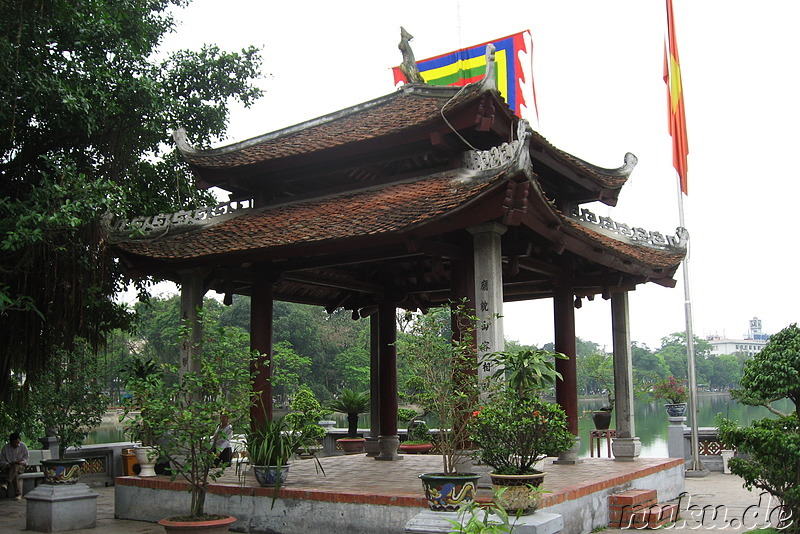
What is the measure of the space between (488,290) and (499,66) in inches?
311

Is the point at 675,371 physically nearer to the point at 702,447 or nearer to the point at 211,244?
the point at 702,447

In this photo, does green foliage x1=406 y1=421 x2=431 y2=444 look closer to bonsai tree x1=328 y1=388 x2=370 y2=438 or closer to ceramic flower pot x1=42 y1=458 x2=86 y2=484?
bonsai tree x1=328 y1=388 x2=370 y2=438

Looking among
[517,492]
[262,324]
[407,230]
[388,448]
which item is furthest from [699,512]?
[262,324]

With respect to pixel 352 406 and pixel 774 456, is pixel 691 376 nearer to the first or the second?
pixel 352 406

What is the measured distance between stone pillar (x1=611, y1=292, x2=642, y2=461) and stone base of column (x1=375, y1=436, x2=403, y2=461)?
3.97m

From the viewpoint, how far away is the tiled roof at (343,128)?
12.3 m

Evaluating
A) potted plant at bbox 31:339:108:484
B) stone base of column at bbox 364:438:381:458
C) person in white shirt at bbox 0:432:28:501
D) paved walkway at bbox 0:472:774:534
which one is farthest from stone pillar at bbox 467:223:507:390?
person in white shirt at bbox 0:432:28:501

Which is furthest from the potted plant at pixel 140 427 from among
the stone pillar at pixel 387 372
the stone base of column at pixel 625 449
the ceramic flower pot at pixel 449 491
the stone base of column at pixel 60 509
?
the stone base of column at pixel 625 449

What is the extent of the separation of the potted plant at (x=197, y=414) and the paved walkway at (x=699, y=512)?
7.55ft

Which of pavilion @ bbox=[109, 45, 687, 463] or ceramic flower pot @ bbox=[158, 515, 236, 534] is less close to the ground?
pavilion @ bbox=[109, 45, 687, 463]

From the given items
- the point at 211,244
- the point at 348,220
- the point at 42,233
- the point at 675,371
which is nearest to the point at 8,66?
the point at 42,233

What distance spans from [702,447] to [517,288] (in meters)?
7.47

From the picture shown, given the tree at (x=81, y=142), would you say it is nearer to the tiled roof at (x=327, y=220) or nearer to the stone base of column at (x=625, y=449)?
the tiled roof at (x=327, y=220)

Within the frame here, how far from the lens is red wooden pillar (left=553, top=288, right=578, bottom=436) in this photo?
1255cm
